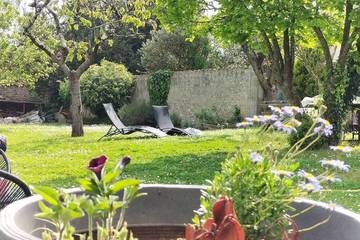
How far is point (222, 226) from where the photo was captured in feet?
4.32

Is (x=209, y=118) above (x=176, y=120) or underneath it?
above

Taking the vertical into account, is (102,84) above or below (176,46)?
below

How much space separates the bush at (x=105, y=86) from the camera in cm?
2561

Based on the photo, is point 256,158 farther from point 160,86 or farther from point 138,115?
point 160,86

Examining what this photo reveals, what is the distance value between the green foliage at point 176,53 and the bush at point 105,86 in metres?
2.07

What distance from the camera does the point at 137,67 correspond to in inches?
1314

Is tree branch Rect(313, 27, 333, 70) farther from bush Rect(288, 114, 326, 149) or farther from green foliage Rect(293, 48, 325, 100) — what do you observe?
green foliage Rect(293, 48, 325, 100)

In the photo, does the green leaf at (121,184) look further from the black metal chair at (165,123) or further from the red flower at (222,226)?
the black metal chair at (165,123)

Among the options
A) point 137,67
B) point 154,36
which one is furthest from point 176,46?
point 137,67

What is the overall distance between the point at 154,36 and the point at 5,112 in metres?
11.0

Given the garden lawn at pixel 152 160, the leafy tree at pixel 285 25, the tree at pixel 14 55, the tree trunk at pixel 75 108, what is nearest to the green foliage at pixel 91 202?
the garden lawn at pixel 152 160

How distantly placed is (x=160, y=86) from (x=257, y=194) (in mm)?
22667

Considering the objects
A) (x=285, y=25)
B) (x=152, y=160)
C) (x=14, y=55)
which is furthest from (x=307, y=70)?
(x=14, y=55)

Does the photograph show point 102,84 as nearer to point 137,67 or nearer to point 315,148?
point 137,67
